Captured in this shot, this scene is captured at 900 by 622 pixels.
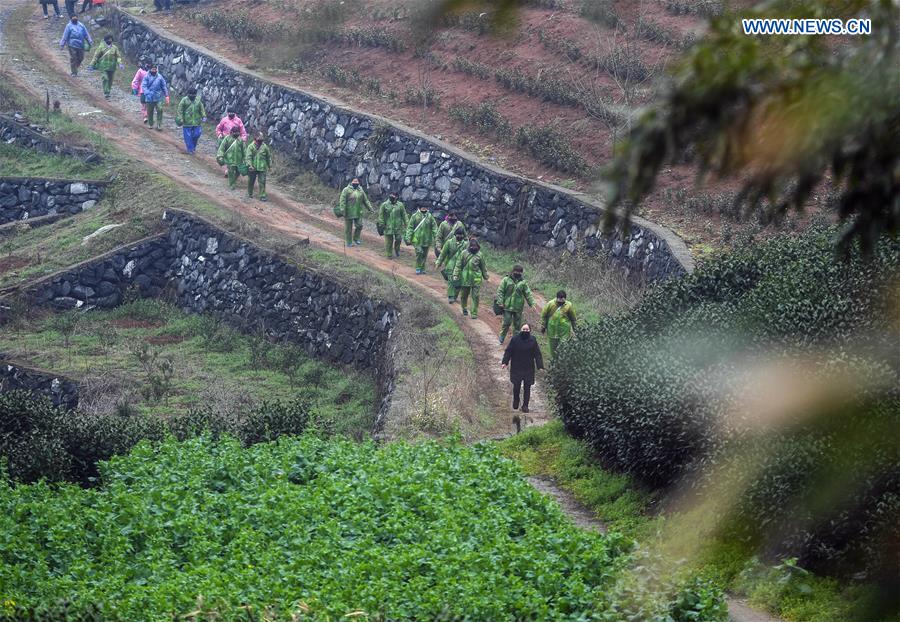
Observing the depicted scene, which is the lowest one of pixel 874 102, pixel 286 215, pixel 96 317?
pixel 96 317

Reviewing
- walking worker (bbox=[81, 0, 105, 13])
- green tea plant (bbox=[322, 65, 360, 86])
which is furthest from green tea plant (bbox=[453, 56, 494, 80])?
walking worker (bbox=[81, 0, 105, 13])

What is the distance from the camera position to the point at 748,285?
15.6 meters

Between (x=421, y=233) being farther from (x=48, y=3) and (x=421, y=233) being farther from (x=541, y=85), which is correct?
(x=48, y=3)

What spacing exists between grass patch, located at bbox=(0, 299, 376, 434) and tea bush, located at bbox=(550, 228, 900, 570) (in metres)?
6.80

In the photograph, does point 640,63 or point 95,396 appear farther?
point 640,63

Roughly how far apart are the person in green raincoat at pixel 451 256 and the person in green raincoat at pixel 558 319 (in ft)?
11.4

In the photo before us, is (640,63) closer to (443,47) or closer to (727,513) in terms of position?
(443,47)

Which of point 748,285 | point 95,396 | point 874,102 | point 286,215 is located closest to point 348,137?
point 286,215

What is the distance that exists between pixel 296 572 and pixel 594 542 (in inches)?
92.1

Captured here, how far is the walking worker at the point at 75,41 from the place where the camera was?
1522 inches

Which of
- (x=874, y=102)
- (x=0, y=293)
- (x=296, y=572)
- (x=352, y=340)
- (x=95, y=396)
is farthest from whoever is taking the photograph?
(x=0, y=293)

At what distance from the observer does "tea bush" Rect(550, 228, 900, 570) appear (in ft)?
32.3

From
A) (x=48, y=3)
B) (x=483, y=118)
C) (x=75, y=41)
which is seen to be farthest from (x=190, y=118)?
(x=48, y=3)

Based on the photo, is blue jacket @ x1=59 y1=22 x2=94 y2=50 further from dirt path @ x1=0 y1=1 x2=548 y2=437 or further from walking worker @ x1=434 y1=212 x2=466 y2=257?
walking worker @ x1=434 y1=212 x2=466 y2=257
